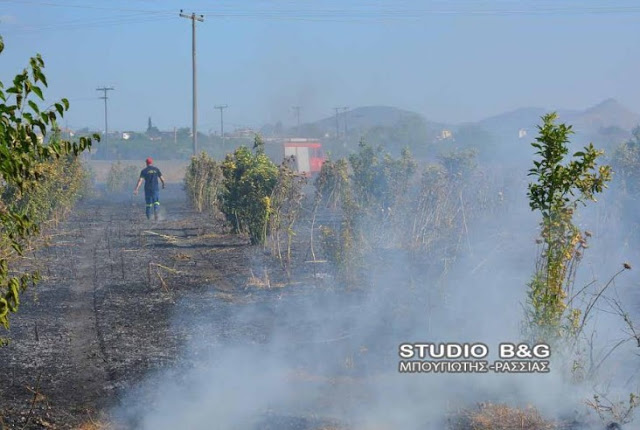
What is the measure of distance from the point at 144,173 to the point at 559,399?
14.1 metres

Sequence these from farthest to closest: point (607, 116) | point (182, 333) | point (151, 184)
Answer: point (607, 116) < point (151, 184) < point (182, 333)

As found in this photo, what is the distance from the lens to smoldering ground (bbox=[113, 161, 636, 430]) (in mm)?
5551

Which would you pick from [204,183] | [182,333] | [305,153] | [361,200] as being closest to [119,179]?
[305,153]

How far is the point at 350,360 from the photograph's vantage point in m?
6.75

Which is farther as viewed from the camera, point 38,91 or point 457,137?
point 457,137

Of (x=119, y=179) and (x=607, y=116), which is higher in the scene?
(x=607, y=116)

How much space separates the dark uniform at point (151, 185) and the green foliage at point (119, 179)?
17392 millimetres

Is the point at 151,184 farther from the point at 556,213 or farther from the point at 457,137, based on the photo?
the point at 457,137

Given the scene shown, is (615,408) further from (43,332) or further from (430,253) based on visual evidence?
(430,253)

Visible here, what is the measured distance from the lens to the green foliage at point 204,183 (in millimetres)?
22094

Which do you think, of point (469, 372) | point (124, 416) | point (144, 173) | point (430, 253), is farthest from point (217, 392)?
point (144, 173)

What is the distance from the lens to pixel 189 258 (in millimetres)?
12945

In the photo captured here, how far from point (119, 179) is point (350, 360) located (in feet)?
107

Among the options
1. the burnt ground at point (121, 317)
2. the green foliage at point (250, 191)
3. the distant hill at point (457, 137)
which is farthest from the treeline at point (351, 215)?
the distant hill at point (457, 137)
